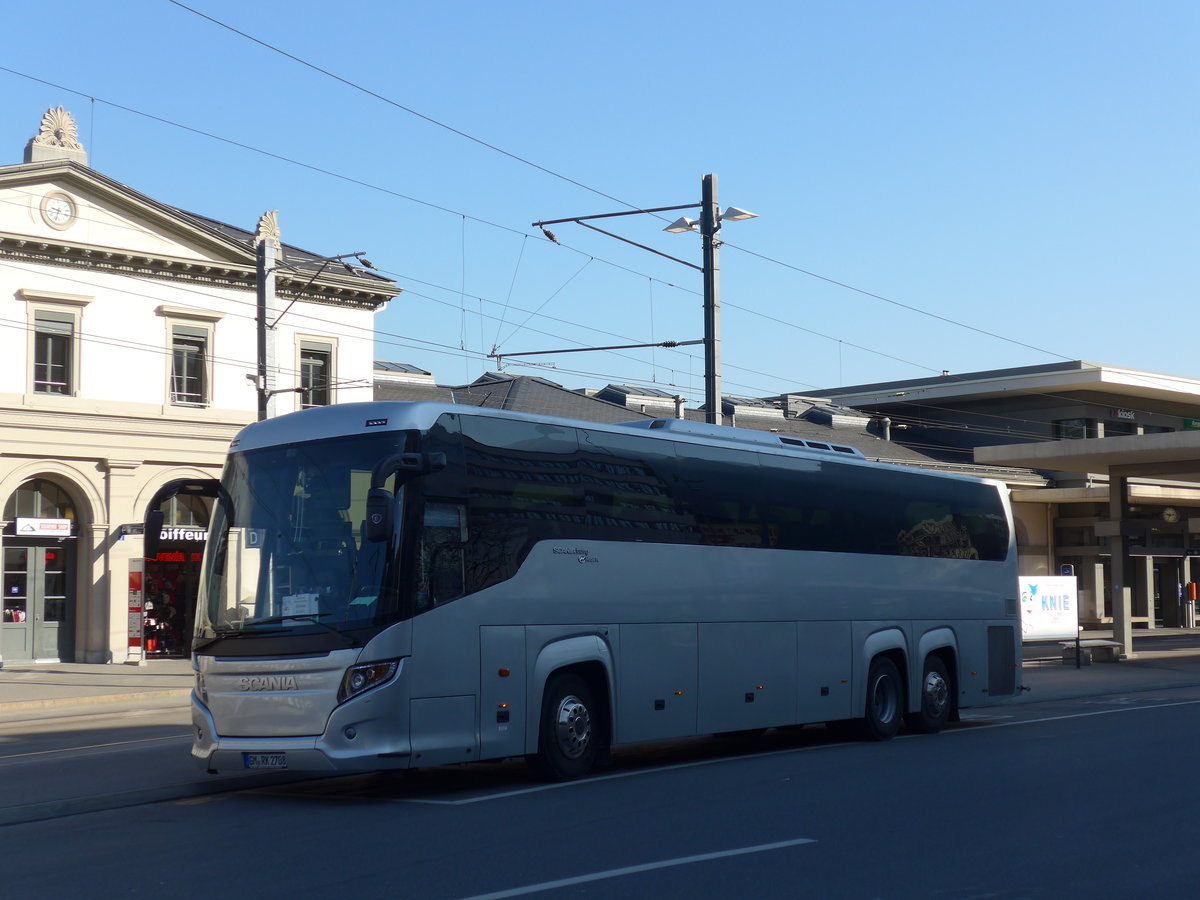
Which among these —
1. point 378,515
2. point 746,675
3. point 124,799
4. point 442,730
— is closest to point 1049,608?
point 746,675

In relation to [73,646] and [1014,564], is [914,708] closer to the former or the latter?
[1014,564]

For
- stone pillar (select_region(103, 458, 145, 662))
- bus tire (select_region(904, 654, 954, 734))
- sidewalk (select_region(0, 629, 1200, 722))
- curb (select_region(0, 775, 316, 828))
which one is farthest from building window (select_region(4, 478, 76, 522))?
bus tire (select_region(904, 654, 954, 734))

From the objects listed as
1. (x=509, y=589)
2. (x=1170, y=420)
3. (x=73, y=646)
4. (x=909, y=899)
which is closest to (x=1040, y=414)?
(x=1170, y=420)

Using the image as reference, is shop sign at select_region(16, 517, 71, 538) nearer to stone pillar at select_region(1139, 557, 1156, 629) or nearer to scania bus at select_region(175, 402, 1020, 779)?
scania bus at select_region(175, 402, 1020, 779)

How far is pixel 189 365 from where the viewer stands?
34688 mm

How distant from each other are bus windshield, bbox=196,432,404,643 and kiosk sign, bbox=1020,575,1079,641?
72.1 feet

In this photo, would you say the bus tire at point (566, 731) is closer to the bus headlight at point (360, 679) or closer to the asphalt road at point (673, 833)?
the asphalt road at point (673, 833)

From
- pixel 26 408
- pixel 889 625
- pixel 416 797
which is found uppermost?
pixel 26 408

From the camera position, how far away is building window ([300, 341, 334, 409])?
1437 inches

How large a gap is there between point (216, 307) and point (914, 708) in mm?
23415

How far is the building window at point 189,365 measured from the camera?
113 ft

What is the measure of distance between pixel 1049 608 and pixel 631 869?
25446 mm

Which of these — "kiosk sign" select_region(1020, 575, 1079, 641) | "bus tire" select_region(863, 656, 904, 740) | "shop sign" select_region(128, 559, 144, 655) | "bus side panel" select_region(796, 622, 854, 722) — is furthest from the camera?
"shop sign" select_region(128, 559, 144, 655)

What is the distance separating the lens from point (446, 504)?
11570 millimetres
